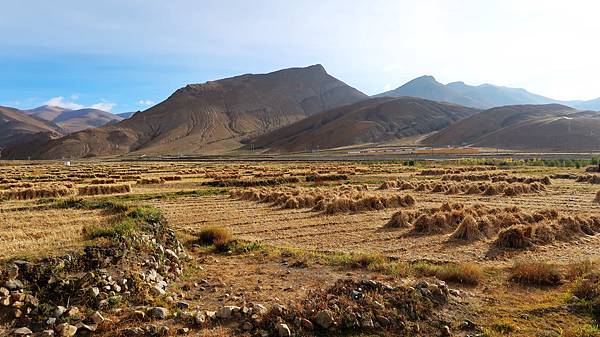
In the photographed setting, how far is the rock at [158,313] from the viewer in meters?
9.38

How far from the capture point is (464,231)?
60.3 ft

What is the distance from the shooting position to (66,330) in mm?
8539

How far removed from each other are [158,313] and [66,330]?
1735 millimetres

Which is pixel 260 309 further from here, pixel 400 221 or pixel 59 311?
pixel 400 221

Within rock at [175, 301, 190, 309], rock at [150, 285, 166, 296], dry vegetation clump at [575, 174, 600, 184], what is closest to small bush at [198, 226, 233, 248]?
rock at [150, 285, 166, 296]

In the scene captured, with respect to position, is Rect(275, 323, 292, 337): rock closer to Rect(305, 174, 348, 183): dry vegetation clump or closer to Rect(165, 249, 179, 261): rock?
Rect(165, 249, 179, 261): rock

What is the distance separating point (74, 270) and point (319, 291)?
19.6ft

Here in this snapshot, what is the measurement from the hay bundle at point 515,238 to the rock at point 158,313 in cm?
1283

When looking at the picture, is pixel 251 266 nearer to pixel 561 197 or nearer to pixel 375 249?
pixel 375 249

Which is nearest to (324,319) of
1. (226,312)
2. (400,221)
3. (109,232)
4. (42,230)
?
(226,312)

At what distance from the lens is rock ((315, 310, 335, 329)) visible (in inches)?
352

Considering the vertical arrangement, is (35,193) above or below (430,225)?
above

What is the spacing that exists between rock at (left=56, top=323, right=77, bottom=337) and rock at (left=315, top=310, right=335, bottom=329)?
4773mm

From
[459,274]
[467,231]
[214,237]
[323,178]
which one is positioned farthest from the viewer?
[323,178]
